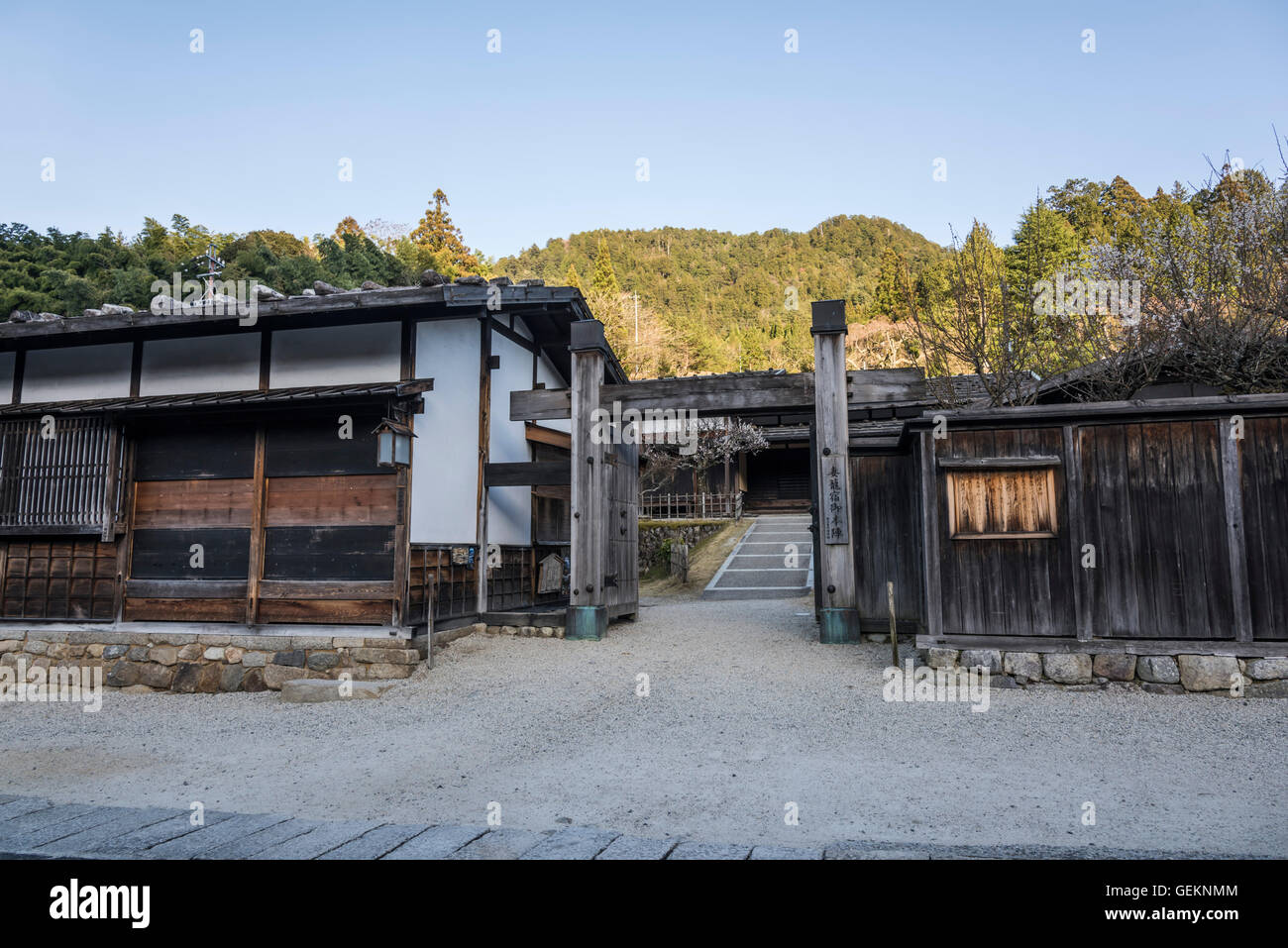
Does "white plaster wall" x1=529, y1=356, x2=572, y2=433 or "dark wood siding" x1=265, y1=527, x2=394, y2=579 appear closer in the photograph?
"dark wood siding" x1=265, y1=527, x2=394, y2=579

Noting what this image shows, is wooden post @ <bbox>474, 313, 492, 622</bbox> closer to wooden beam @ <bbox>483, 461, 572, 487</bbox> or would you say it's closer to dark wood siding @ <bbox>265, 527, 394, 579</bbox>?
wooden beam @ <bbox>483, 461, 572, 487</bbox>

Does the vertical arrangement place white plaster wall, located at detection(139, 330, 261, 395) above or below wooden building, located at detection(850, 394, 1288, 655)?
above

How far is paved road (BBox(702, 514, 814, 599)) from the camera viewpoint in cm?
1811

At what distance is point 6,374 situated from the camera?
40.1 ft

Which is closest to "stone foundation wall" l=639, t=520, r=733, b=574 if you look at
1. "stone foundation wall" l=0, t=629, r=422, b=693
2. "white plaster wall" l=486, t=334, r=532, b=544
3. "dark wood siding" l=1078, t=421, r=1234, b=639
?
"white plaster wall" l=486, t=334, r=532, b=544

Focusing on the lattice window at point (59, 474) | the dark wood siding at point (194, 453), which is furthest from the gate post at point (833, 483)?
the lattice window at point (59, 474)

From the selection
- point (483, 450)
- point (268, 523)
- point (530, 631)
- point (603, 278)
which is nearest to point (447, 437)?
point (483, 450)

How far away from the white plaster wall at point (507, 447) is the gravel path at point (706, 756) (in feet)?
9.11

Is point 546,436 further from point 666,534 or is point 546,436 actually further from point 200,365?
point 666,534

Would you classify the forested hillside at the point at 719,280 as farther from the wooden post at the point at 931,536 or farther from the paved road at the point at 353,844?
the paved road at the point at 353,844

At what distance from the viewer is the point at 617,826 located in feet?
15.9

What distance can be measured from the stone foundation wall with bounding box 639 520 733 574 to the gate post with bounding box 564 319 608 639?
11242mm
